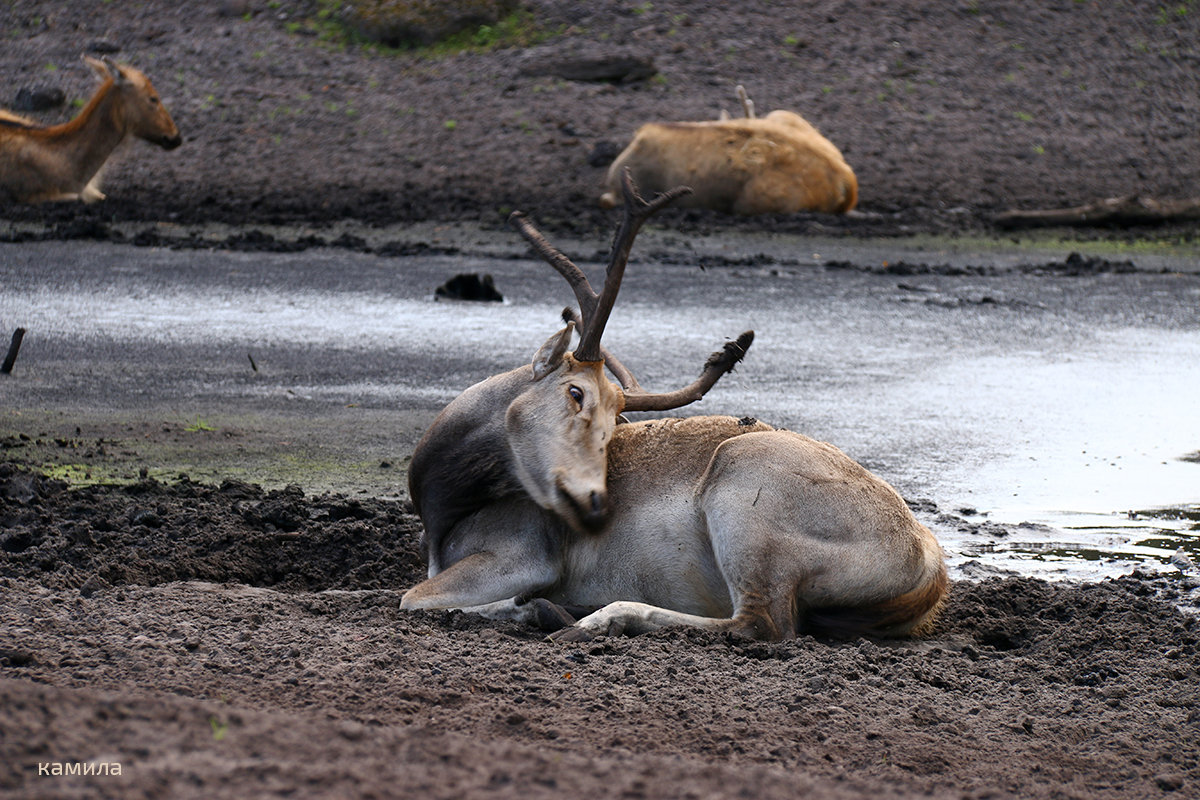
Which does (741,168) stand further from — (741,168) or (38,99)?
(38,99)

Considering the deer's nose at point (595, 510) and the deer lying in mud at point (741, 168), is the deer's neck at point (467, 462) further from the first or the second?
the deer lying in mud at point (741, 168)

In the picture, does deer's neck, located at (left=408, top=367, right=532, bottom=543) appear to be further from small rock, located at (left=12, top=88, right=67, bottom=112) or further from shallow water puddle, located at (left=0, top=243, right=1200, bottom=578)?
small rock, located at (left=12, top=88, right=67, bottom=112)

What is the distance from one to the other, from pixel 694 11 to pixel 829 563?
24748mm

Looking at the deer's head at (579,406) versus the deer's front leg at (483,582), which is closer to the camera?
the deer's front leg at (483,582)

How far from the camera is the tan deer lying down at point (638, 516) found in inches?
227

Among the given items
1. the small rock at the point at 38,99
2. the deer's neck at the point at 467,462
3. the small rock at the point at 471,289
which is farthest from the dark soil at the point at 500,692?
the small rock at the point at 38,99

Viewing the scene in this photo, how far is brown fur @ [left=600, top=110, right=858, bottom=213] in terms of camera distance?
66.8ft

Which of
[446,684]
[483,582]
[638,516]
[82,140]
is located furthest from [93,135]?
[446,684]

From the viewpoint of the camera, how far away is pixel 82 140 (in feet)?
64.8

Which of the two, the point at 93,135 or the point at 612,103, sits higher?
the point at 93,135

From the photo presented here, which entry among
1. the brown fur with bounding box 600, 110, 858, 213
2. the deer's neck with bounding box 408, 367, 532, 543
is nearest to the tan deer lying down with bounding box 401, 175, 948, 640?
the deer's neck with bounding box 408, 367, 532, 543

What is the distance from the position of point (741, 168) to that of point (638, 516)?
14.7 m

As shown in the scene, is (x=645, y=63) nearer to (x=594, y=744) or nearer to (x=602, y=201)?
(x=602, y=201)

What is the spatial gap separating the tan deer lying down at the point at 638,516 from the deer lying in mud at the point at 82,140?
14514 mm
